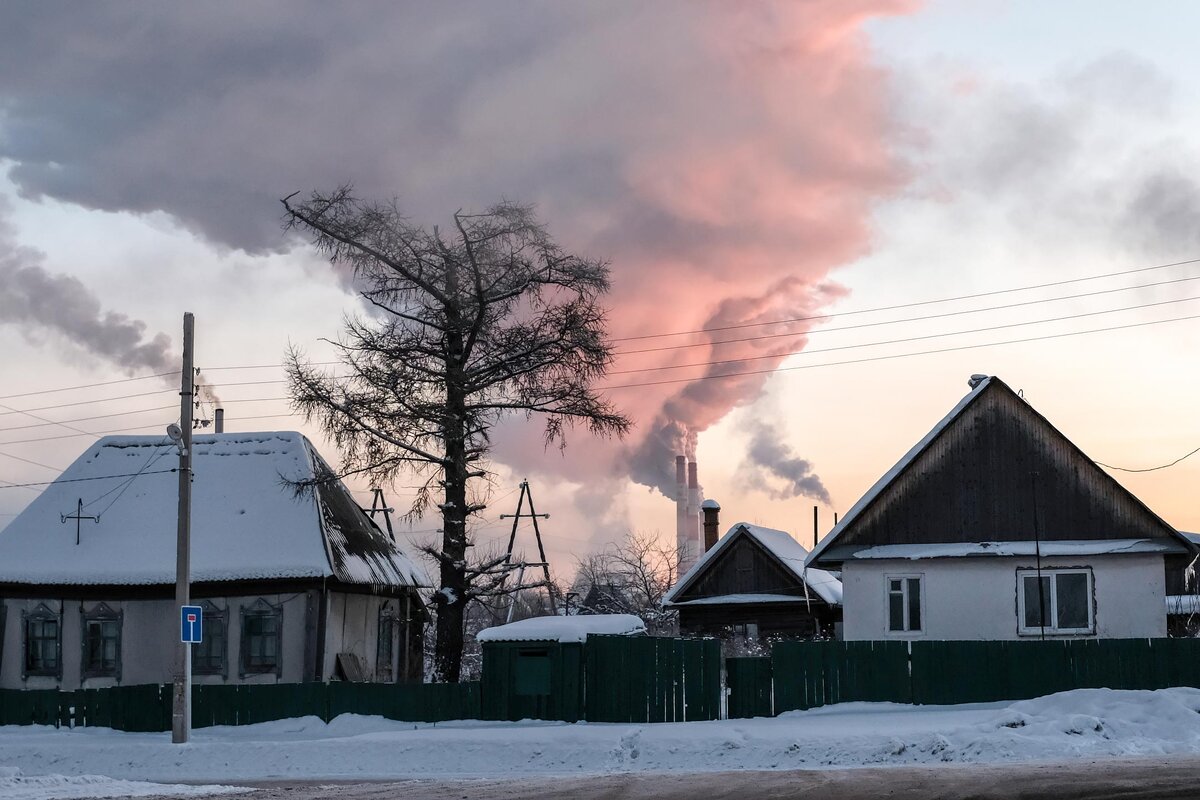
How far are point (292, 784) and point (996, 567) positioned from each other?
16568 millimetres

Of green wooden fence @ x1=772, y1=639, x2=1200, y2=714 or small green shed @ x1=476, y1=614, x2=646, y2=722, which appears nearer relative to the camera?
green wooden fence @ x1=772, y1=639, x2=1200, y2=714

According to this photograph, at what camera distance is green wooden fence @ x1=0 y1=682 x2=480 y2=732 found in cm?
2755

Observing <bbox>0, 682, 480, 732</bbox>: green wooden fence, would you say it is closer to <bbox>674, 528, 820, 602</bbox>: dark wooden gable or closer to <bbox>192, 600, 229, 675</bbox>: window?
<bbox>192, 600, 229, 675</bbox>: window

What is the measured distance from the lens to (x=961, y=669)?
2605 cm

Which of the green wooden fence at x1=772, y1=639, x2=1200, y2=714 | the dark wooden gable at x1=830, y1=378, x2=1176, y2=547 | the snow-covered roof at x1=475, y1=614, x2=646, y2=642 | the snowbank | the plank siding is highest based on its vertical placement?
the dark wooden gable at x1=830, y1=378, x2=1176, y2=547

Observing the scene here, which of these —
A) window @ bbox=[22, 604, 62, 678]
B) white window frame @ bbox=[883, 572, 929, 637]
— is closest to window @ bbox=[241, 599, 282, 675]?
window @ bbox=[22, 604, 62, 678]

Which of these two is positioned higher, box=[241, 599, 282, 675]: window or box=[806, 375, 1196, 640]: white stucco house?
box=[806, 375, 1196, 640]: white stucco house

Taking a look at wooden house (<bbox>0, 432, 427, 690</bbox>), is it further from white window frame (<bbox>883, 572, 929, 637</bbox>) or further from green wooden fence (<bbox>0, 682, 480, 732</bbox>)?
white window frame (<bbox>883, 572, 929, 637</bbox>)

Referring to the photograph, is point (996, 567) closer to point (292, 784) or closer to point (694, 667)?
point (694, 667)

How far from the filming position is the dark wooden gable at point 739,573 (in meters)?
49.2

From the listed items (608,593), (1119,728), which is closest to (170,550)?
(1119,728)

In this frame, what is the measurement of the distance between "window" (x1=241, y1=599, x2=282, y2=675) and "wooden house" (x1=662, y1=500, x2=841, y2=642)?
2015 centimetres

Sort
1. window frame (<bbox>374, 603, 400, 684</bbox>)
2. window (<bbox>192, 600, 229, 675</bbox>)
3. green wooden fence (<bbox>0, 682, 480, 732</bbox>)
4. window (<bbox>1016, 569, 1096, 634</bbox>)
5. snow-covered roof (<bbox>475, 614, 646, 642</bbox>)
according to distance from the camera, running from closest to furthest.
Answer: snow-covered roof (<bbox>475, 614, 646, 642</bbox>) → green wooden fence (<bbox>0, 682, 480, 732</bbox>) → window (<bbox>1016, 569, 1096, 634</bbox>) → window (<bbox>192, 600, 229, 675</bbox>) → window frame (<bbox>374, 603, 400, 684</bbox>)

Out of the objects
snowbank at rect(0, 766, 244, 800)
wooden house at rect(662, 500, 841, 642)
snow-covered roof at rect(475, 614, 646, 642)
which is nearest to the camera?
snowbank at rect(0, 766, 244, 800)
